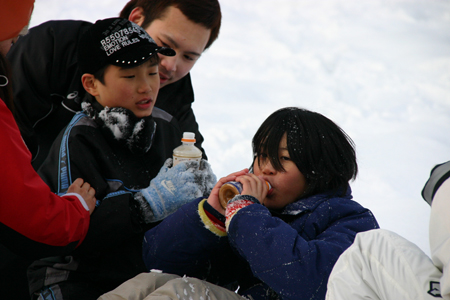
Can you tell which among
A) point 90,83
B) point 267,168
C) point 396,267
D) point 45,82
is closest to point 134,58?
point 90,83

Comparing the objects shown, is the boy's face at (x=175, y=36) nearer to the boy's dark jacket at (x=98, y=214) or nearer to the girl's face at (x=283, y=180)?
the boy's dark jacket at (x=98, y=214)

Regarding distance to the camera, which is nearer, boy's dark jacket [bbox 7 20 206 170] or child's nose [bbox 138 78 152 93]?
child's nose [bbox 138 78 152 93]

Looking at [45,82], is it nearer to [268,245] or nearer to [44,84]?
[44,84]

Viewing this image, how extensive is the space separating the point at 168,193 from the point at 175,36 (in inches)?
26.6

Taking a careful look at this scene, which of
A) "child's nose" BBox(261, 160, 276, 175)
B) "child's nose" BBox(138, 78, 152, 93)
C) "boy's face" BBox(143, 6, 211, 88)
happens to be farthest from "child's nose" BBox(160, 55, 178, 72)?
"child's nose" BBox(261, 160, 276, 175)

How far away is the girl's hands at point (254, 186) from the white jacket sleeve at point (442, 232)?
0.49m

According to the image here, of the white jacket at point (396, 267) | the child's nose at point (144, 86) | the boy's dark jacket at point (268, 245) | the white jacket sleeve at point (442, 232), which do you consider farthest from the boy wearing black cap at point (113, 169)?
the white jacket sleeve at point (442, 232)

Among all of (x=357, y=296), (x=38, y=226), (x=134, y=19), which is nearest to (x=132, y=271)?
(x=38, y=226)

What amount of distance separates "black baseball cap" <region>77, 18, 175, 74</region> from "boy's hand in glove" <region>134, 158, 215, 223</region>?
37 cm

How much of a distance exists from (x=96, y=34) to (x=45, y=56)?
34 cm

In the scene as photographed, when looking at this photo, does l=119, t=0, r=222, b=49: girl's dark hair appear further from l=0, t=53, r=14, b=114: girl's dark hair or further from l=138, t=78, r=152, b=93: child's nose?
l=0, t=53, r=14, b=114: girl's dark hair

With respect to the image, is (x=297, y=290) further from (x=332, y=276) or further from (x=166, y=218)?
(x=166, y=218)

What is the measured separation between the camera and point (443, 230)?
69 centimetres

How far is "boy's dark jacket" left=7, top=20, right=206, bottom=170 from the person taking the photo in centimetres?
157
